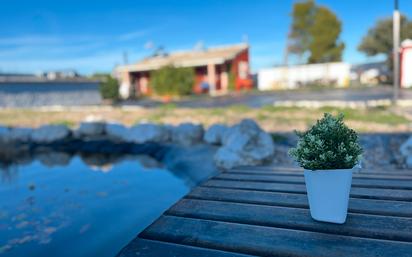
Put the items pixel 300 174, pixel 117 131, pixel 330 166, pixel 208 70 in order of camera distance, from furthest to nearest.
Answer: pixel 208 70, pixel 117 131, pixel 300 174, pixel 330 166

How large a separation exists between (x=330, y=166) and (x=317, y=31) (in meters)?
30.2

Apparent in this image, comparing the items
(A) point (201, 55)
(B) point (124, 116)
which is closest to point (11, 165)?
(B) point (124, 116)

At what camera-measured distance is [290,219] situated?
1.65 m

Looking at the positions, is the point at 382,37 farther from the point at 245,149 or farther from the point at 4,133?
the point at 4,133

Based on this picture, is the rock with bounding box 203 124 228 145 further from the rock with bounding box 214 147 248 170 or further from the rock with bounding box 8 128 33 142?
the rock with bounding box 8 128 33 142

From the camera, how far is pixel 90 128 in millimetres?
8094

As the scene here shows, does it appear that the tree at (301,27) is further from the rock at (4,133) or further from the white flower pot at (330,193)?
the white flower pot at (330,193)

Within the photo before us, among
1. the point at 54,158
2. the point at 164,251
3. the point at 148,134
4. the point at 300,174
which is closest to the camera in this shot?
the point at 164,251

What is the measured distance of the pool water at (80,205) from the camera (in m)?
2.90

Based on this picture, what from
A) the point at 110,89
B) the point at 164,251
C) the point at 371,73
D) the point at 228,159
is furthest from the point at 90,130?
the point at 371,73

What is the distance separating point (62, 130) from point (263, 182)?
6921 millimetres

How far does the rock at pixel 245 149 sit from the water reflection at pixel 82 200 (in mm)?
405

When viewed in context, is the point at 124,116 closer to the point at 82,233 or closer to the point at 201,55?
the point at 82,233

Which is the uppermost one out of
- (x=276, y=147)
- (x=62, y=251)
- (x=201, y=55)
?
(x=201, y=55)
